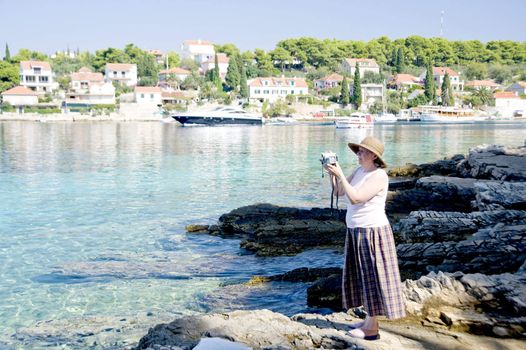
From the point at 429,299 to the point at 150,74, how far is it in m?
120

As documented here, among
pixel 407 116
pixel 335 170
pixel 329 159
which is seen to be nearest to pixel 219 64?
pixel 407 116

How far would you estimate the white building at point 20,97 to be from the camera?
9681 cm

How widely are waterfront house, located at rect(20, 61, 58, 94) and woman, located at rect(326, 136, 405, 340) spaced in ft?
355

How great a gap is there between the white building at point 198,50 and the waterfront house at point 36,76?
179 ft

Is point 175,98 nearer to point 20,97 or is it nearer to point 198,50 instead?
point 20,97

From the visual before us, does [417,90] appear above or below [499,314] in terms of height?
above

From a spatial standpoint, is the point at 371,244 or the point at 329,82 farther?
the point at 329,82

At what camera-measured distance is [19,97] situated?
9781 centimetres

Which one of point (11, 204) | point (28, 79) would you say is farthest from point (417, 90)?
point (11, 204)

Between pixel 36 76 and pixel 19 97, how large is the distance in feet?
30.0

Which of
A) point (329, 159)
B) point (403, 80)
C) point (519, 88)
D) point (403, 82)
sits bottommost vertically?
point (329, 159)

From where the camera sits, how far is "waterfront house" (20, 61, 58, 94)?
343 ft

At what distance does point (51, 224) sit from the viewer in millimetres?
14195

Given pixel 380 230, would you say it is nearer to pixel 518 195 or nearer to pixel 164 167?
pixel 518 195
